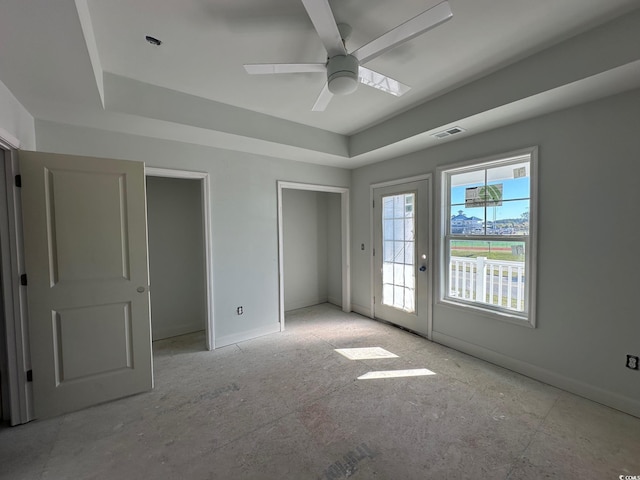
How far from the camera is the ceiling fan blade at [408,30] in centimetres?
134

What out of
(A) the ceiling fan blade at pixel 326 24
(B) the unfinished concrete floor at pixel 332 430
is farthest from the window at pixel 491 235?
(A) the ceiling fan blade at pixel 326 24

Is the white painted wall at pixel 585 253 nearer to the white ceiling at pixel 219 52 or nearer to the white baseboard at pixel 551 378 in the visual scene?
the white baseboard at pixel 551 378

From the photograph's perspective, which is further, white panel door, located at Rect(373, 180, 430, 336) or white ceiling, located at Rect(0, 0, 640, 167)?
white panel door, located at Rect(373, 180, 430, 336)

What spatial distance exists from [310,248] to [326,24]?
12.7 ft

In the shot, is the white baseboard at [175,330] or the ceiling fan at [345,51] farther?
the white baseboard at [175,330]

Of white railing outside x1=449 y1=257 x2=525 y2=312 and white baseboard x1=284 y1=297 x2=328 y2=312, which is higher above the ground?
white railing outside x1=449 y1=257 x2=525 y2=312

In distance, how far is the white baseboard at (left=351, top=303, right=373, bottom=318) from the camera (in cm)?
438

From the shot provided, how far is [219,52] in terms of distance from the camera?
2.02 m

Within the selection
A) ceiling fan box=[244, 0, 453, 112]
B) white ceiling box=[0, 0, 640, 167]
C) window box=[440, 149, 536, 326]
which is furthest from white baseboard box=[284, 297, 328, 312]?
ceiling fan box=[244, 0, 453, 112]

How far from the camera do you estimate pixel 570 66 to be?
6.26 ft

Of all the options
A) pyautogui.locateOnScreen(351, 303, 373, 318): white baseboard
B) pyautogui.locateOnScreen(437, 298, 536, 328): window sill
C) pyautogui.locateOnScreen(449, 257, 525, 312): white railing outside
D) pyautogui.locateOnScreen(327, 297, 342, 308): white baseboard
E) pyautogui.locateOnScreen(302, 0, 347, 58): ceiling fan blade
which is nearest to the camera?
pyautogui.locateOnScreen(302, 0, 347, 58): ceiling fan blade

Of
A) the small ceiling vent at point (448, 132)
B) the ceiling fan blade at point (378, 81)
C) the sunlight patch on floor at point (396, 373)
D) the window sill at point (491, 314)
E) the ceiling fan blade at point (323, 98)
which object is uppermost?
the ceiling fan blade at point (378, 81)

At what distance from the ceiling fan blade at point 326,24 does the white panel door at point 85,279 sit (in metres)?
1.90

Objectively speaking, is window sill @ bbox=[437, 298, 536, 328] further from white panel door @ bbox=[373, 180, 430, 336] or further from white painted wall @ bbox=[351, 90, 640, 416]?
white panel door @ bbox=[373, 180, 430, 336]
